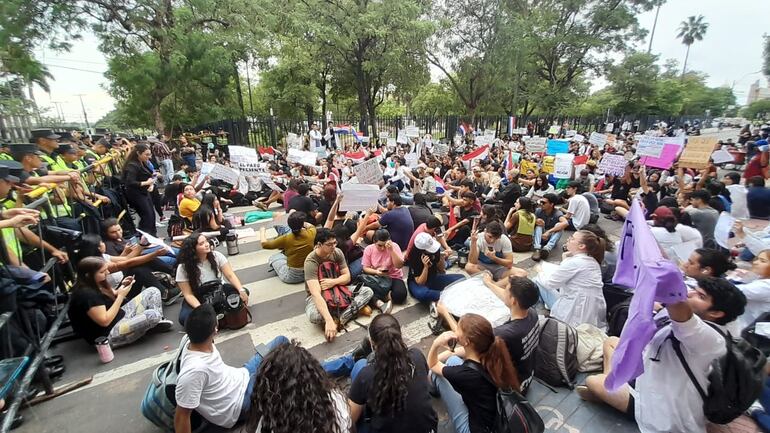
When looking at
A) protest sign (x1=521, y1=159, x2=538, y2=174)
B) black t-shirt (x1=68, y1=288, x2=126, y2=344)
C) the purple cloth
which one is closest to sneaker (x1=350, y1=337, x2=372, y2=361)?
the purple cloth

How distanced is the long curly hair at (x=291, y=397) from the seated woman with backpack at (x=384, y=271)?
2679 millimetres

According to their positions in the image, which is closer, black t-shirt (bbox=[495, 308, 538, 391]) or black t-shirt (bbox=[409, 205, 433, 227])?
black t-shirt (bbox=[495, 308, 538, 391])

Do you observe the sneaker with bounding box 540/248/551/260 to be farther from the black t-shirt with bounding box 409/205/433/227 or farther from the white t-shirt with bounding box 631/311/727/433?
the white t-shirt with bounding box 631/311/727/433

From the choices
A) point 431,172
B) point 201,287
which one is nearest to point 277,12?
point 431,172

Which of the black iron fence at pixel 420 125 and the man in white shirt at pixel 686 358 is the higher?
the black iron fence at pixel 420 125

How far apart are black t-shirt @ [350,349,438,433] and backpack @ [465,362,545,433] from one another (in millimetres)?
419

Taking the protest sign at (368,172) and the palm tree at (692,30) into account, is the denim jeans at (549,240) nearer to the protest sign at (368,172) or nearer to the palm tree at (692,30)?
the protest sign at (368,172)

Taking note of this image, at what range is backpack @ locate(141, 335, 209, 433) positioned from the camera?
101 inches

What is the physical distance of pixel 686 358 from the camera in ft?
7.22

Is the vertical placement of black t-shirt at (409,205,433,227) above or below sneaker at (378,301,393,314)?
above

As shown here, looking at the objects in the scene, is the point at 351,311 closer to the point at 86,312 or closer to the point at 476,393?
the point at 476,393

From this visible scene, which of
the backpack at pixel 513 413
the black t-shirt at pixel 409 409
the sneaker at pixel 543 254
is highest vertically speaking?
the black t-shirt at pixel 409 409

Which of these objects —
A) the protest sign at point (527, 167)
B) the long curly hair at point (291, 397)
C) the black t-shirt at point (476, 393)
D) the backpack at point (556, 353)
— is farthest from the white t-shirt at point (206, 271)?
the protest sign at point (527, 167)

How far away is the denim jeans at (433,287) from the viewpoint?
15.5 ft
